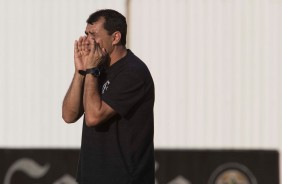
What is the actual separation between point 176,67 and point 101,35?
5.89 meters

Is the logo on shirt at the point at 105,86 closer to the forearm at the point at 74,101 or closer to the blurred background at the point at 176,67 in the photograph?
the forearm at the point at 74,101

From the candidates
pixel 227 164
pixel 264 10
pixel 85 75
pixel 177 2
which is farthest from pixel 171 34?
pixel 85 75

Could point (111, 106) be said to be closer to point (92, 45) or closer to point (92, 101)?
point (92, 101)

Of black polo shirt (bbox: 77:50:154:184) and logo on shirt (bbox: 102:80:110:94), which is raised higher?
logo on shirt (bbox: 102:80:110:94)

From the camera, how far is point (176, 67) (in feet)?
36.3

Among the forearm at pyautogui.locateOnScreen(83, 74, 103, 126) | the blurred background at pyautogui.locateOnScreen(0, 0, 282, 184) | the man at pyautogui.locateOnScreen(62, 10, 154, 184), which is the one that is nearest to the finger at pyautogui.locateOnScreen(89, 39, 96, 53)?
the man at pyautogui.locateOnScreen(62, 10, 154, 184)

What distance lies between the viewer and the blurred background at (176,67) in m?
10.9

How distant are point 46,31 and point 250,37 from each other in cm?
240

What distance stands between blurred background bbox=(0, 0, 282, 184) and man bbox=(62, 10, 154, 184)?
5.59 meters

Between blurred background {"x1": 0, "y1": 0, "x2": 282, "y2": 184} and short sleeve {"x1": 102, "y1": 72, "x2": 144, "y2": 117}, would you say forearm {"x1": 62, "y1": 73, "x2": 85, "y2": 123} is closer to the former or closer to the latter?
short sleeve {"x1": 102, "y1": 72, "x2": 144, "y2": 117}

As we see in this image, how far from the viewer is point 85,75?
17.0ft

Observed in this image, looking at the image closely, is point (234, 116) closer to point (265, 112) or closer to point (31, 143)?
point (265, 112)

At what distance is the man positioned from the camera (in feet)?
16.5

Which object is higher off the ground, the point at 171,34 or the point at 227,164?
the point at 171,34
